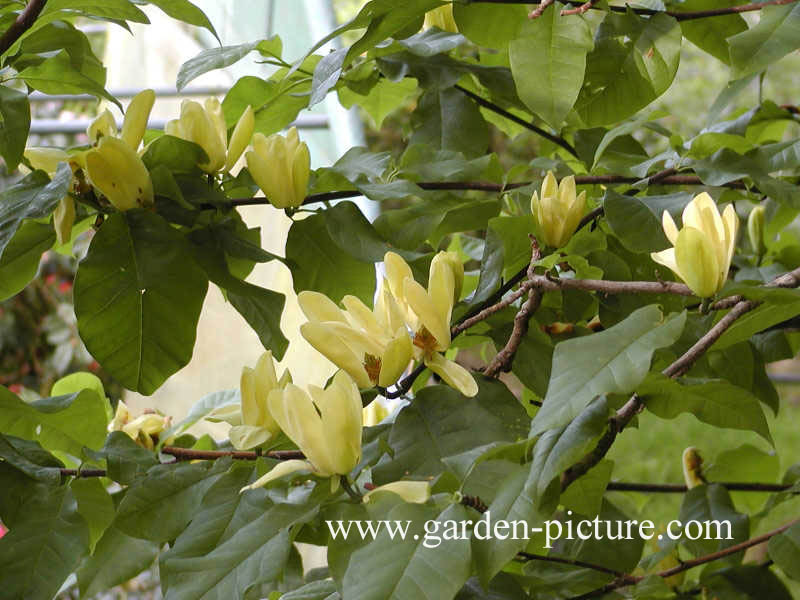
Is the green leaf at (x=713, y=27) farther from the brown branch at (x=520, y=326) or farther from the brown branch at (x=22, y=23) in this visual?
the brown branch at (x=22, y=23)

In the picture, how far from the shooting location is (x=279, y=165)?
58 centimetres

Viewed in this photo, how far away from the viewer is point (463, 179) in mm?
613

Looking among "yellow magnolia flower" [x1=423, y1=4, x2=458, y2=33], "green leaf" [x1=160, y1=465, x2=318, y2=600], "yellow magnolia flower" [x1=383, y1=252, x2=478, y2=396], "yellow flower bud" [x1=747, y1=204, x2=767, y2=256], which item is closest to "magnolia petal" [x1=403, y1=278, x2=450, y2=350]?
"yellow magnolia flower" [x1=383, y1=252, x2=478, y2=396]

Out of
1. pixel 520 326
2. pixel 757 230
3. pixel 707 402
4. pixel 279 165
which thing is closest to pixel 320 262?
pixel 279 165

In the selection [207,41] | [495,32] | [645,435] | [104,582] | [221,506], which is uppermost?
[495,32]

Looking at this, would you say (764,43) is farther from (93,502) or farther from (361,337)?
(93,502)

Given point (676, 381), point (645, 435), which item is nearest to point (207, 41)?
point (645, 435)

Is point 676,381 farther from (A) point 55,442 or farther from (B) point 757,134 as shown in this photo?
(B) point 757,134

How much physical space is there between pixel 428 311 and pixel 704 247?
0.14 metres

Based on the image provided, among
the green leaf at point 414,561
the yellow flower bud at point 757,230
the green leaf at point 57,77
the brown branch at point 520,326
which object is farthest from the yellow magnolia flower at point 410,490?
the yellow flower bud at point 757,230

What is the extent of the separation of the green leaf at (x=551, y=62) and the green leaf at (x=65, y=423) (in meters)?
0.34

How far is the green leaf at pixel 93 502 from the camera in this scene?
0.57 metres

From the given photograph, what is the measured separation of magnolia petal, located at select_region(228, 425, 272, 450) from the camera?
483 mm

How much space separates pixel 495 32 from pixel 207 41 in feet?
7.79
